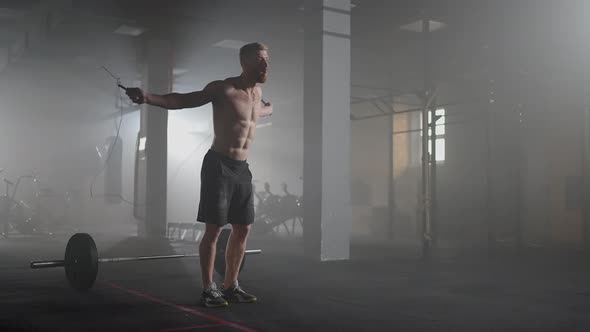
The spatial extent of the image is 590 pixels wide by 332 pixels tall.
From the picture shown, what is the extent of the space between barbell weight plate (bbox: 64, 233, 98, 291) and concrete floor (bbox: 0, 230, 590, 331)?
0.08 meters

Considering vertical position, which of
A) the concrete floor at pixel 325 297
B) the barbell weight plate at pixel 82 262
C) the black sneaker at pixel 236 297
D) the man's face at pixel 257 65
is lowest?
the concrete floor at pixel 325 297

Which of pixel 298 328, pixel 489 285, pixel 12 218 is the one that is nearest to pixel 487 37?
pixel 489 285

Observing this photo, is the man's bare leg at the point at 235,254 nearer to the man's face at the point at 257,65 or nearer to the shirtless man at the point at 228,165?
the shirtless man at the point at 228,165

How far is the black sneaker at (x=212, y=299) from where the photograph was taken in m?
3.05

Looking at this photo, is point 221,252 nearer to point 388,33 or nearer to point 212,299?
point 212,299

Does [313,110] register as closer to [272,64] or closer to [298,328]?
[298,328]

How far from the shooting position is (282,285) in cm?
396

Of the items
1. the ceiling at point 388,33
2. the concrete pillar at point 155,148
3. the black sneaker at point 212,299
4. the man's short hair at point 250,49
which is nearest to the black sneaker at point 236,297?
the black sneaker at point 212,299

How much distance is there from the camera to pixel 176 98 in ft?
9.80

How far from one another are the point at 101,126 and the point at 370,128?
6735mm

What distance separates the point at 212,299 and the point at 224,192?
56cm

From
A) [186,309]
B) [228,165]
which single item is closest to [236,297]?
[186,309]

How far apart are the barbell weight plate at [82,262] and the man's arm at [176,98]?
1.08m

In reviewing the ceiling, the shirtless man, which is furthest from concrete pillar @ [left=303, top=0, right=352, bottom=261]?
the shirtless man
